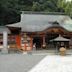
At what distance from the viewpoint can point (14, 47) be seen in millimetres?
38312

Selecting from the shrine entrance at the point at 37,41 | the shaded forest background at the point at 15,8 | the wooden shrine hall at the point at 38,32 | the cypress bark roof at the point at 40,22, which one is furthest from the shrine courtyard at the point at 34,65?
the shaded forest background at the point at 15,8

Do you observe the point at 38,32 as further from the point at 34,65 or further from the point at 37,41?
the point at 34,65

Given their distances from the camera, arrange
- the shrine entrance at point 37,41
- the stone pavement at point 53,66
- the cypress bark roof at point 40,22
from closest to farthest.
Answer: the stone pavement at point 53,66, the cypress bark roof at point 40,22, the shrine entrance at point 37,41

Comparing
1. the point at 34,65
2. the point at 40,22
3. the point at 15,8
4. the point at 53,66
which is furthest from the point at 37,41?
the point at 53,66

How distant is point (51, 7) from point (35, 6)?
3157 mm

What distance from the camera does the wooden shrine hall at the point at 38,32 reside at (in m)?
38.0

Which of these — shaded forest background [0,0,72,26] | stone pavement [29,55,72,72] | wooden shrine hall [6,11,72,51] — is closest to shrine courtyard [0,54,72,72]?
stone pavement [29,55,72,72]

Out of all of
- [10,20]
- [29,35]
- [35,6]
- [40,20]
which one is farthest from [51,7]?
[29,35]

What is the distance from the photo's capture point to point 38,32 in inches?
1497

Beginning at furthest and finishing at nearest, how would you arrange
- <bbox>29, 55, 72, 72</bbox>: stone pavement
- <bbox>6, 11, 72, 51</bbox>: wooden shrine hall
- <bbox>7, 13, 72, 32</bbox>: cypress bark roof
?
1. <bbox>7, 13, 72, 32</bbox>: cypress bark roof
2. <bbox>6, 11, 72, 51</bbox>: wooden shrine hall
3. <bbox>29, 55, 72, 72</bbox>: stone pavement

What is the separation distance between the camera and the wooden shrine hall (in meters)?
38.0

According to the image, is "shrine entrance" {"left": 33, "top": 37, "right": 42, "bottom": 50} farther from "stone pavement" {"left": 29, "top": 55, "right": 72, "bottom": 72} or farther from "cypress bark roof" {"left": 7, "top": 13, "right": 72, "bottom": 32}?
"stone pavement" {"left": 29, "top": 55, "right": 72, "bottom": 72}

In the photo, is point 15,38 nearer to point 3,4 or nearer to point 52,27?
point 52,27

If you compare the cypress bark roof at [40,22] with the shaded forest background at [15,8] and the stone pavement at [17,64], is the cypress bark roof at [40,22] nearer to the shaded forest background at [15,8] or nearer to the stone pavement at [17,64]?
the shaded forest background at [15,8]
